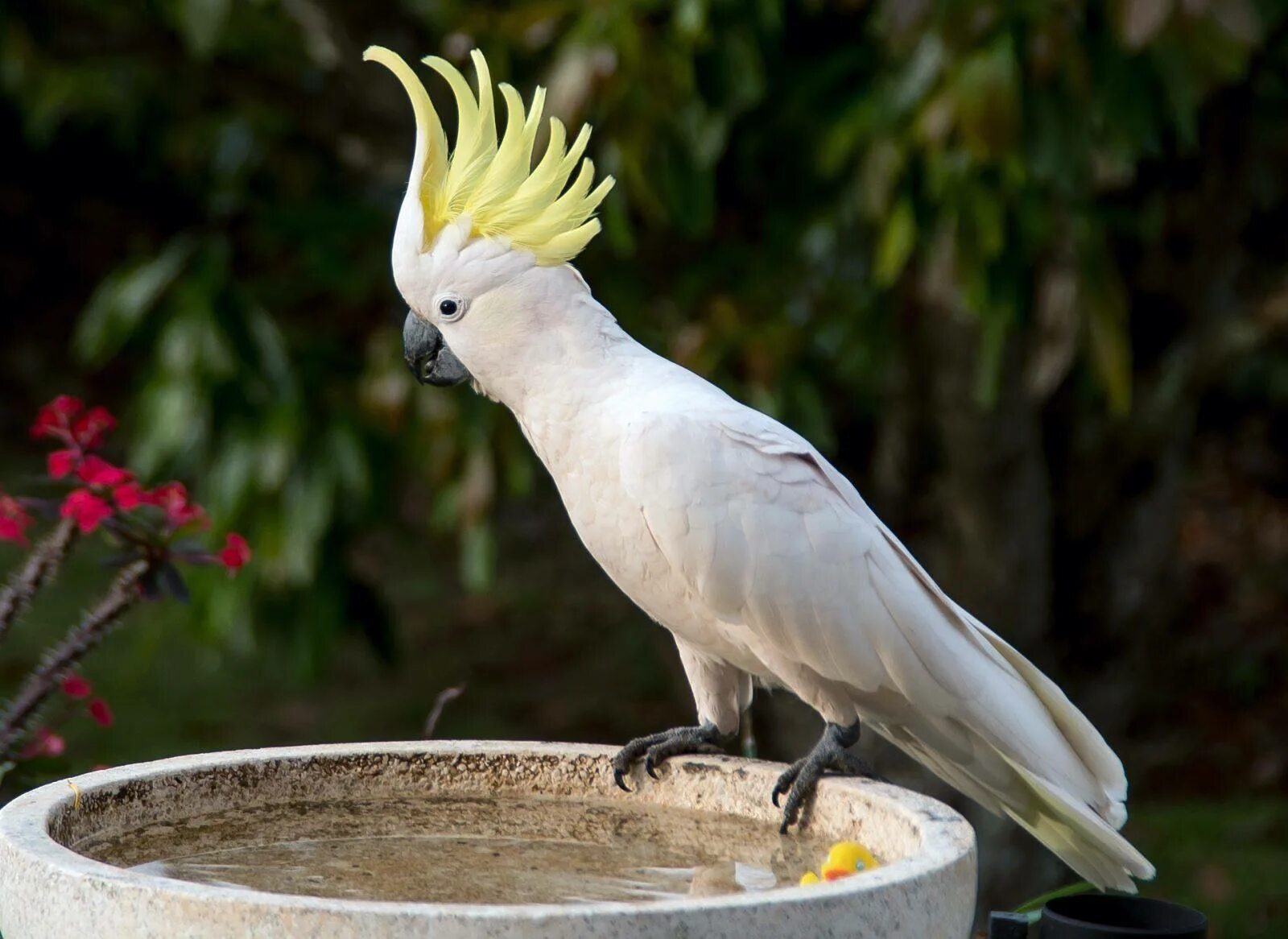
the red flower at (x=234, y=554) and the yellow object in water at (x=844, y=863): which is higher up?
the red flower at (x=234, y=554)

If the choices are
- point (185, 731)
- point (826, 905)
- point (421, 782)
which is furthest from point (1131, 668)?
point (185, 731)

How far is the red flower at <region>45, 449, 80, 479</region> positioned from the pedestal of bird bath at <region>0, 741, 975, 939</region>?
1.59ft

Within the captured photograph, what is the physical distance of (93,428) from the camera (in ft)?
6.54

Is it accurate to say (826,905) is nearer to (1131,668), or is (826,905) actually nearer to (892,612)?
(892,612)

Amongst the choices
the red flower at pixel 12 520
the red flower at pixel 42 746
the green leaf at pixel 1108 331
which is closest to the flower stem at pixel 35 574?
the red flower at pixel 12 520

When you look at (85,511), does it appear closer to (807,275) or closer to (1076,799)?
(1076,799)

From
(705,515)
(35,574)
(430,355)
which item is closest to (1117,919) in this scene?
(705,515)

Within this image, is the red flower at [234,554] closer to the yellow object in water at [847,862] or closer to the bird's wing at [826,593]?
the bird's wing at [826,593]

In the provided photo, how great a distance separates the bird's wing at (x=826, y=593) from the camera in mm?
1849

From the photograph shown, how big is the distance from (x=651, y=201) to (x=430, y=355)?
2.86 feet

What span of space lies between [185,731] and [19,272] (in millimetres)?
3357

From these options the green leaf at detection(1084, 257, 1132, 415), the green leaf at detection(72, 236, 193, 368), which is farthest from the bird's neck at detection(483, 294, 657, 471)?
the green leaf at detection(72, 236, 193, 368)

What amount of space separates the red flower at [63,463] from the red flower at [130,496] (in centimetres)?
6

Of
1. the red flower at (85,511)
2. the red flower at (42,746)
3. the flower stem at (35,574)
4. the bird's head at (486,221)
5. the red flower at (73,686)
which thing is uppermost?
the bird's head at (486,221)
